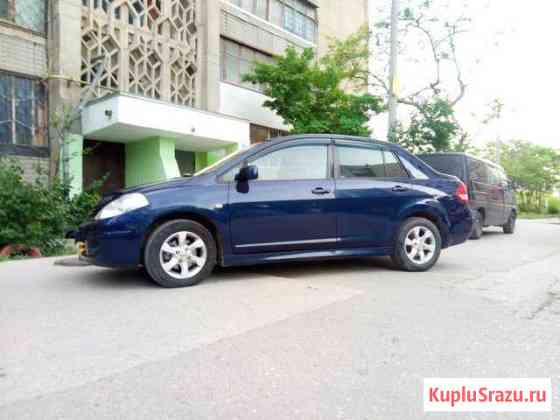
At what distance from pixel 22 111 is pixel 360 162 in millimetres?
9898

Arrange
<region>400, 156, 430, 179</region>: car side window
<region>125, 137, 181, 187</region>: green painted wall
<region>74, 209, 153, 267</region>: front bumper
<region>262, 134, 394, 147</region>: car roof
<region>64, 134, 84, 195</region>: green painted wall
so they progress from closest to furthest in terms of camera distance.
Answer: <region>74, 209, 153, 267</region>: front bumper → <region>262, 134, 394, 147</region>: car roof → <region>400, 156, 430, 179</region>: car side window → <region>64, 134, 84, 195</region>: green painted wall → <region>125, 137, 181, 187</region>: green painted wall

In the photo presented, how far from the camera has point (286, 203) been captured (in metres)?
4.96

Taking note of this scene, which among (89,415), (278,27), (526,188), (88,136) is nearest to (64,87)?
(88,136)

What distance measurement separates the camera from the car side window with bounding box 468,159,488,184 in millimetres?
9781

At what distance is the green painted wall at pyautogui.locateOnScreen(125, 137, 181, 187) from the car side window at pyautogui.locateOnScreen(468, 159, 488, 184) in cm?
767

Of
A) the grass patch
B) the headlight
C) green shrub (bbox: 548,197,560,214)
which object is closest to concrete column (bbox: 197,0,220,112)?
the grass patch

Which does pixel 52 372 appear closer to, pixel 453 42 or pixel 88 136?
pixel 88 136

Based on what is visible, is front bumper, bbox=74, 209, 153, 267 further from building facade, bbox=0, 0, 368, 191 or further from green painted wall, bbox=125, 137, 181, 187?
green painted wall, bbox=125, 137, 181, 187

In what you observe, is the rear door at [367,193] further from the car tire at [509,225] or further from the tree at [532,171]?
the tree at [532,171]

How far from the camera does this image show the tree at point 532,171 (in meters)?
45.1

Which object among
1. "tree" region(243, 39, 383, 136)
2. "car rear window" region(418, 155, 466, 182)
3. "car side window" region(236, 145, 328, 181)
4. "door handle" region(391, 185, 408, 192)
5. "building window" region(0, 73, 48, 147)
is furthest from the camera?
"tree" region(243, 39, 383, 136)

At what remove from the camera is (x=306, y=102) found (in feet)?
49.2

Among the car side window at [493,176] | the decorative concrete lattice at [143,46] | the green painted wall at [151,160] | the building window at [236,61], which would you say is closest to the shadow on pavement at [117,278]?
the green painted wall at [151,160]

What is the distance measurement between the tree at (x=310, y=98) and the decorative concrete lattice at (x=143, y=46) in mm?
2263
